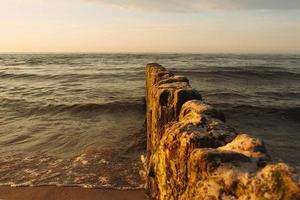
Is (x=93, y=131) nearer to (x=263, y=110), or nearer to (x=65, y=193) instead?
(x=65, y=193)

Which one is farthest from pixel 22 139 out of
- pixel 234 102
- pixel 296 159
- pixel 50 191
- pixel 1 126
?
pixel 234 102

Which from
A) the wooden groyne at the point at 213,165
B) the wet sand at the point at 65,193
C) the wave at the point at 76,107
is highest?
the wooden groyne at the point at 213,165

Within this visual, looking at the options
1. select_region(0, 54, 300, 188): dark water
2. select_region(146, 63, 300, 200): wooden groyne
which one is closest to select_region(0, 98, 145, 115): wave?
select_region(0, 54, 300, 188): dark water

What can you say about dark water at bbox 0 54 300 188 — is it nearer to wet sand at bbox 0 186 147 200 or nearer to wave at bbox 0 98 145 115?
wave at bbox 0 98 145 115

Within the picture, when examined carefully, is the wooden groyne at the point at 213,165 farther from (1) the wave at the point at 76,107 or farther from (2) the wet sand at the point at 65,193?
(1) the wave at the point at 76,107

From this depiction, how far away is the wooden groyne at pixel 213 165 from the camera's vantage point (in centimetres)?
169

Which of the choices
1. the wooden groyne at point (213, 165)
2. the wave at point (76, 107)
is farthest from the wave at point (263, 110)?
the wooden groyne at point (213, 165)

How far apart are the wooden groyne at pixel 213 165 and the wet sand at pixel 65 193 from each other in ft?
8.15

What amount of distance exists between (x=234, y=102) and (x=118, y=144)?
7.37 meters

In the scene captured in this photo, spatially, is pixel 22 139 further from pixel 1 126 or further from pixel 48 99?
pixel 48 99

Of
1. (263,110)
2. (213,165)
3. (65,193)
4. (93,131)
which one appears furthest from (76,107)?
(213,165)

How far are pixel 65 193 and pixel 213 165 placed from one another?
398cm

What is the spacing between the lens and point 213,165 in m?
1.99

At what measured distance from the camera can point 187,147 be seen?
92.1 inches
